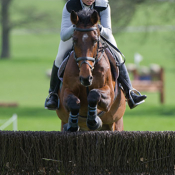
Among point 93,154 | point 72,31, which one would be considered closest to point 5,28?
point 72,31

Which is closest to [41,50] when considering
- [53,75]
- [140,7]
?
[140,7]

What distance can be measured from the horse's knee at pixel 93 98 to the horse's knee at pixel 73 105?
0.53 feet

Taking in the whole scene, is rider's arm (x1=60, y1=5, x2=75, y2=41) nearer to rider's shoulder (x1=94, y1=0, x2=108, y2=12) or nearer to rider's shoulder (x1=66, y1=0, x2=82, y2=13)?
rider's shoulder (x1=66, y1=0, x2=82, y2=13)

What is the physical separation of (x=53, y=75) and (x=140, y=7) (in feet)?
44.6

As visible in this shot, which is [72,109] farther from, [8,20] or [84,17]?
[8,20]

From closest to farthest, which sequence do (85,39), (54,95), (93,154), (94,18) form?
(93,154), (85,39), (94,18), (54,95)

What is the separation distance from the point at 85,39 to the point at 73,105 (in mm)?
856

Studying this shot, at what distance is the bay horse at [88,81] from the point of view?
203 inches

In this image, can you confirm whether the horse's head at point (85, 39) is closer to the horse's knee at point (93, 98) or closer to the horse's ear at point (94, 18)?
the horse's ear at point (94, 18)

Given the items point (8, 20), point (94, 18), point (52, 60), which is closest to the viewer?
point (94, 18)

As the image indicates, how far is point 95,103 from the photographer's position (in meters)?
5.29

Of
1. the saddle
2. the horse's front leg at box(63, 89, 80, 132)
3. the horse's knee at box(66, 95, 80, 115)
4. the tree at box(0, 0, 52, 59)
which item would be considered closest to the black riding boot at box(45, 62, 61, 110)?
the saddle

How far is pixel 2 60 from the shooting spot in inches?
1777

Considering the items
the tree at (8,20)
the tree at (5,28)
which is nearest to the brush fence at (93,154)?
the tree at (8,20)
